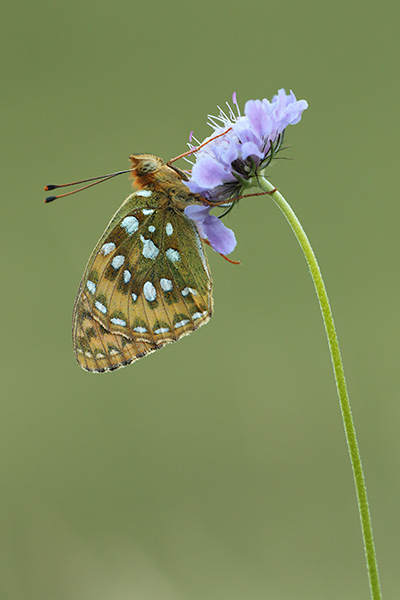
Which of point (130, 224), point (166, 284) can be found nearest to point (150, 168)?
point (130, 224)

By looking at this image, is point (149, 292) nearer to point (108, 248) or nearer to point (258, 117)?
point (108, 248)

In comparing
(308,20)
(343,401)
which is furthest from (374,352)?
(308,20)

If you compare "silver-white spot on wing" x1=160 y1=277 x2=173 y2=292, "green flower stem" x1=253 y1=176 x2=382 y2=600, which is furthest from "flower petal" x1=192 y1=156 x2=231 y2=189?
"silver-white spot on wing" x1=160 y1=277 x2=173 y2=292

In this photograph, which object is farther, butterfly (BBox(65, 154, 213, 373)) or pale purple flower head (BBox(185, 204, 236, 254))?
butterfly (BBox(65, 154, 213, 373))

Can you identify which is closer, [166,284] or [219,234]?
[219,234]

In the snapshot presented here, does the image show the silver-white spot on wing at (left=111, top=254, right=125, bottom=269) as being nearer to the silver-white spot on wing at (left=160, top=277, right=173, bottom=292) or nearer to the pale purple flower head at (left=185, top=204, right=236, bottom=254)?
the silver-white spot on wing at (left=160, top=277, right=173, bottom=292)
